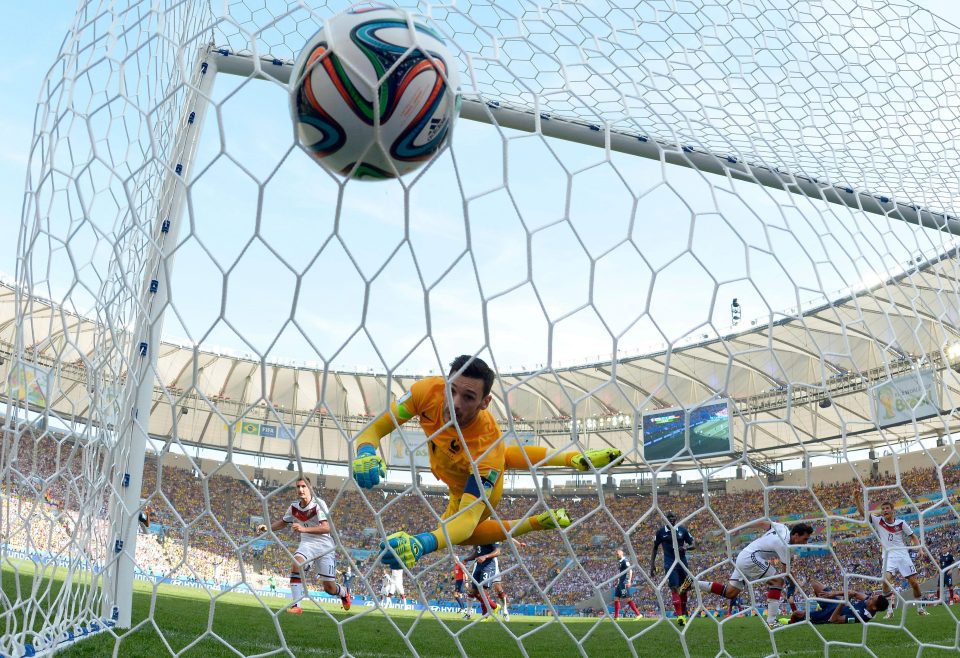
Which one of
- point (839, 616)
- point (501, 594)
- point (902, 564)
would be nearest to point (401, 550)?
point (839, 616)

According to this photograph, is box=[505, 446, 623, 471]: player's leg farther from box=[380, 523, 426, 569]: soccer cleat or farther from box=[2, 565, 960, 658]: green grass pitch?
box=[2, 565, 960, 658]: green grass pitch

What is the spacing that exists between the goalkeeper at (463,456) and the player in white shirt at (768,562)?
2.42 feet

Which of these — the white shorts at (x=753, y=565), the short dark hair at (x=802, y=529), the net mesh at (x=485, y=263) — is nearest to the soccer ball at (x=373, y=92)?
the net mesh at (x=485, y=263)

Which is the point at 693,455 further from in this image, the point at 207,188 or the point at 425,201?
the point at 207,188

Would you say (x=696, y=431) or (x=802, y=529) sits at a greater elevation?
(x=696, y=431)

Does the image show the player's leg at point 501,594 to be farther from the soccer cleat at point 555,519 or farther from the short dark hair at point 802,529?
the soccer cleat at point 555,519

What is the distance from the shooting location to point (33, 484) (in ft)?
11.1

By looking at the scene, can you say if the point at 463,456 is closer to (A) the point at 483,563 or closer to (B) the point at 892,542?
(B) the point at 892,542

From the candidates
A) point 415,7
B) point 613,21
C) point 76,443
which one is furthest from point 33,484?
point 613,21

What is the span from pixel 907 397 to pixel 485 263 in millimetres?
2370

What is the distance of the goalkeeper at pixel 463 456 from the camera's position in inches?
124

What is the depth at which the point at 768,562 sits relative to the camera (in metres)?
4.65

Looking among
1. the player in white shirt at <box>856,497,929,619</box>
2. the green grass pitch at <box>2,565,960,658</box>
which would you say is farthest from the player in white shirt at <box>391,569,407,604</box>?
the player in white shirt at <box>856,497,929,619</box>

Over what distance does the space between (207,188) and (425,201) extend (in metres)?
0.78
